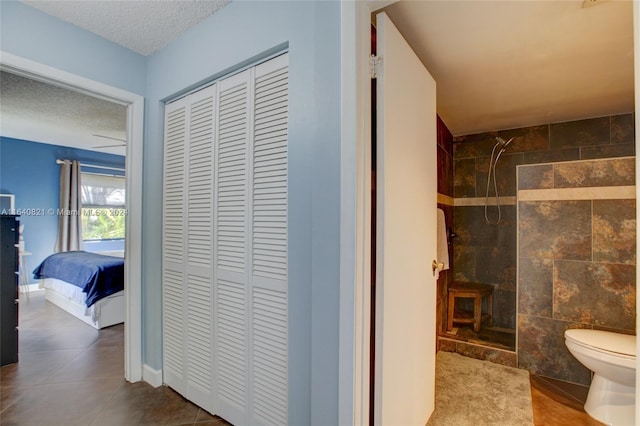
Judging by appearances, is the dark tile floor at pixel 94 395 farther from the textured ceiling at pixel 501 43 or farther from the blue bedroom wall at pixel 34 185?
the blue bedroom wall at pixel 34 185

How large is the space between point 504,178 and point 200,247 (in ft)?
10.1

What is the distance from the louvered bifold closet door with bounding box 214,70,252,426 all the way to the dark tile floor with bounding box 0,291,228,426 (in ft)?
0.94

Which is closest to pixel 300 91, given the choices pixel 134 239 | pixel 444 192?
pixel 134 239

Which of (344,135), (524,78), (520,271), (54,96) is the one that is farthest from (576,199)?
(54,96)

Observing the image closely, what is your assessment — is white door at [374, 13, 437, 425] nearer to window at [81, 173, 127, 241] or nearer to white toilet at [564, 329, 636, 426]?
white toilet at [564, 329, 636, 426]

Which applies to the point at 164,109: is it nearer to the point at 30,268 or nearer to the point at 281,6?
the point at 281,6

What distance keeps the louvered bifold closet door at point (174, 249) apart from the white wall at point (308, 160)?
49 centimetres

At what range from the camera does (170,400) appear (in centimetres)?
196

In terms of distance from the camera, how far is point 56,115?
11.6ft

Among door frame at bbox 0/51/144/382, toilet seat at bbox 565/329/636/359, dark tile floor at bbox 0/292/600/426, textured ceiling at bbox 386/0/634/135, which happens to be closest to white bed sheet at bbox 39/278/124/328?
dark tile floor at bbox 0/292/600/426

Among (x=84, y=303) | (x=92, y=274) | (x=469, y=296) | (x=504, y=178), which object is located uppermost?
(x=504, y=178)

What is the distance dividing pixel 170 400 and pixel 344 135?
206 centimetres

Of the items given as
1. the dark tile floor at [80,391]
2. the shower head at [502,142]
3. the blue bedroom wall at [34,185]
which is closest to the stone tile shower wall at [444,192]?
the shower head at [502,142]

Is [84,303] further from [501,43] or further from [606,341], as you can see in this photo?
[606,341]
